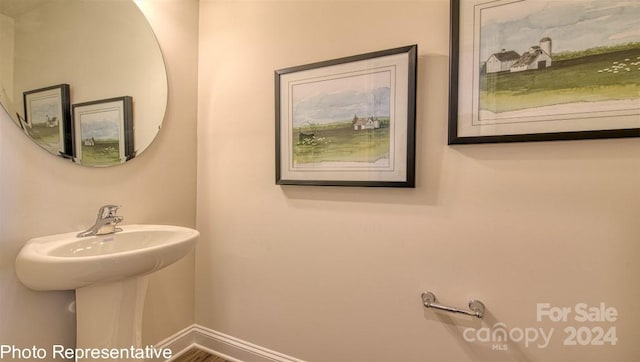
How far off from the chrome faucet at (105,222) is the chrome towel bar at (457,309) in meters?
1.33

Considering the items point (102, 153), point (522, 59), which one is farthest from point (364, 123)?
point (102, 153)

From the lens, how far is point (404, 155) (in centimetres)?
111

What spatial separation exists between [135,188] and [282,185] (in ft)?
2.39

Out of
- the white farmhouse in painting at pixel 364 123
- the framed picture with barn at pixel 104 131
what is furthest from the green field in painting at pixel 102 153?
the white farmhouse in painting at pixel 364 123

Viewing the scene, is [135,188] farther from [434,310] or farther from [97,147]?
[434,310]

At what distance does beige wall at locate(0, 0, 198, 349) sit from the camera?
991 millimetres

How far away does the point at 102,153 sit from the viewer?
1.24 meters

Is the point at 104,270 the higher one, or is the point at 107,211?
Answer: the point at 107,211

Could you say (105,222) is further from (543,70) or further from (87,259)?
(543,70)

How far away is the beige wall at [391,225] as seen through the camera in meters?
0.90

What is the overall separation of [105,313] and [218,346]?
2.42 ft

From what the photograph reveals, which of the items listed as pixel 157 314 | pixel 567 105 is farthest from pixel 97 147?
pixel 567 105

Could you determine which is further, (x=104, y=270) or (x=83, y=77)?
(x=83, y=77)

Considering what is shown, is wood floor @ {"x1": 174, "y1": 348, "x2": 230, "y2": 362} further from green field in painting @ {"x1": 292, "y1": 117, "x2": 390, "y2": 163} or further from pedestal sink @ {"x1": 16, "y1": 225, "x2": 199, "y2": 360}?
green field in painting @ {"x1": 292, "y1": 117, "x2": 390, "y2": 163}
